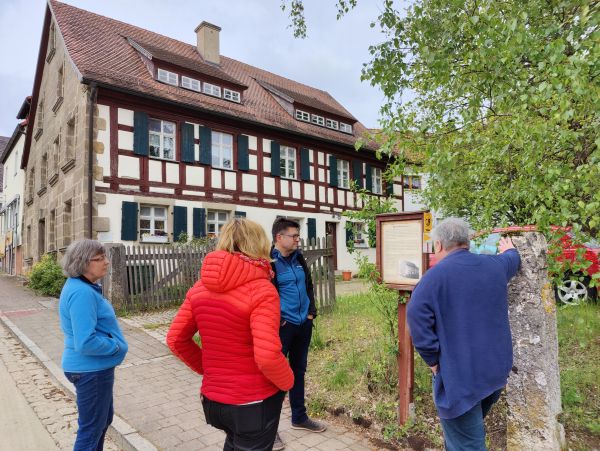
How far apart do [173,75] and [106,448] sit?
45.5ft

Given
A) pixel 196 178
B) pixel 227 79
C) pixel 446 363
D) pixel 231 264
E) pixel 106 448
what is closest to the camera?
pixel 231 264

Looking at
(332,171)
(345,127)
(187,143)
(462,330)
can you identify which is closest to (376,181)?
(345,127)

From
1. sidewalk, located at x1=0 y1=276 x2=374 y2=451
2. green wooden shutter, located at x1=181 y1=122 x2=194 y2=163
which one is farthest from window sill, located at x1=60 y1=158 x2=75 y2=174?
sidewalk, located at x1=0 y1=276 x2=374 y2=451

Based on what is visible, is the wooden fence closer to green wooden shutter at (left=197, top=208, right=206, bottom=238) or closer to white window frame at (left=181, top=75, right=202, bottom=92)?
green wooden shutter at (left=197, top=208, right=206, bottom=238)

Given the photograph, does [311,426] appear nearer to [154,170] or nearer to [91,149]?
[91,149]

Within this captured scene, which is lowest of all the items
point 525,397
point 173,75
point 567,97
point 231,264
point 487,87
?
point 525,397

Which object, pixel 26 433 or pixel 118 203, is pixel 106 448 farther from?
pixel 118 203

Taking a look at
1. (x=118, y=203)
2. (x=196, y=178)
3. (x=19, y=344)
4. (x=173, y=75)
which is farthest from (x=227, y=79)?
(x=19, y=344)

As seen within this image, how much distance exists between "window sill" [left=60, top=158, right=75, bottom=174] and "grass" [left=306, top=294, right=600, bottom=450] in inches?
439

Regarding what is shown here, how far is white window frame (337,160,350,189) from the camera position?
20234 millimetres

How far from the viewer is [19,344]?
7.86m

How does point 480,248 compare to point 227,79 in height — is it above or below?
below

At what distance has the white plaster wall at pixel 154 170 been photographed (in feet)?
45.9

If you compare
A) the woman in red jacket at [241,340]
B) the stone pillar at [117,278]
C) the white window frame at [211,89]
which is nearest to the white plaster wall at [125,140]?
the white window frame at [211,89]
